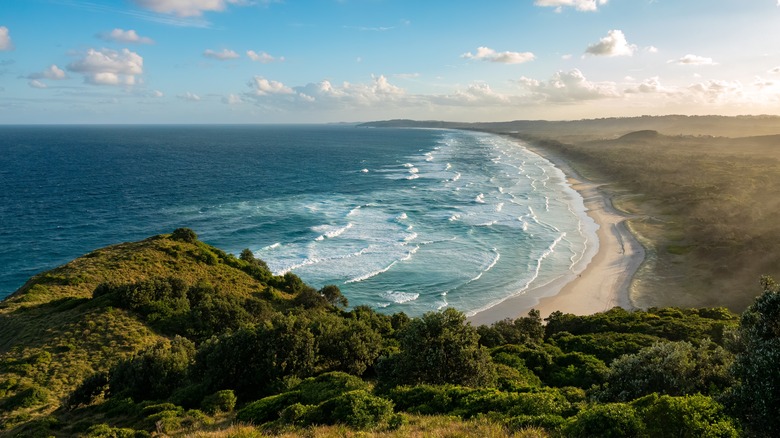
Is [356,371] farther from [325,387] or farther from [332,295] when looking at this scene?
[332,295]

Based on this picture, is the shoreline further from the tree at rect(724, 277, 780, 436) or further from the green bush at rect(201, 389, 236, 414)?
the tree at rect(724, 277, 780, 436)

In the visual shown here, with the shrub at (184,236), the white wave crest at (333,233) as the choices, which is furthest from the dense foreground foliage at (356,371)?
the white wave crest at (333,233)

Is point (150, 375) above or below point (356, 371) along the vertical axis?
above

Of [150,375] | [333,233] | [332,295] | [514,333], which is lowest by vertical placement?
[332,295]

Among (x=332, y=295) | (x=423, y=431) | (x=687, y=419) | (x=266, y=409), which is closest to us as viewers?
(x=687, y=419)

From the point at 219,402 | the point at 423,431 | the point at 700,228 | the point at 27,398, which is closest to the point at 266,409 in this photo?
the point at 219,402

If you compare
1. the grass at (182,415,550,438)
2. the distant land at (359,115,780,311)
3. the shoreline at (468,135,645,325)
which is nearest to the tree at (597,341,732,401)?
the grass at (182,415,550,438)
